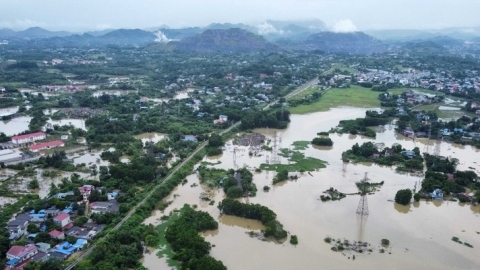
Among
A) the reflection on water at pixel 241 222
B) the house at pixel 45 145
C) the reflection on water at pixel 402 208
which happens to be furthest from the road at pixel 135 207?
the reflection on water at pixel 402 208

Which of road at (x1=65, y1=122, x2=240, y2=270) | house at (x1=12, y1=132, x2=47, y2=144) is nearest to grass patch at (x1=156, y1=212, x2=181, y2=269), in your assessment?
road at (x1=65, y1=122, x2=240, y2=270)

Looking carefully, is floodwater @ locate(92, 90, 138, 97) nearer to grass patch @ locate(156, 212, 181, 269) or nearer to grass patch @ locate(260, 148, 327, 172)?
grass patch @ locate(260, 148, 327, 172)

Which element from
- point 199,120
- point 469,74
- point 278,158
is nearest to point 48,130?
point 199,120

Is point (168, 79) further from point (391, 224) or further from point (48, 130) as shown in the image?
point (391, 224)

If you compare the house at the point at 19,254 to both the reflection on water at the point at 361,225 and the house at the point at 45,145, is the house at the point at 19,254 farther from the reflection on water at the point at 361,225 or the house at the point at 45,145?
the house at the point at 45,145

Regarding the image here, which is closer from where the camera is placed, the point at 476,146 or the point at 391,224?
the point at 391,224

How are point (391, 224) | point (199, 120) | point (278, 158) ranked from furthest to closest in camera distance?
point (199, 120) < point (278, 158) < point (391, 224)
